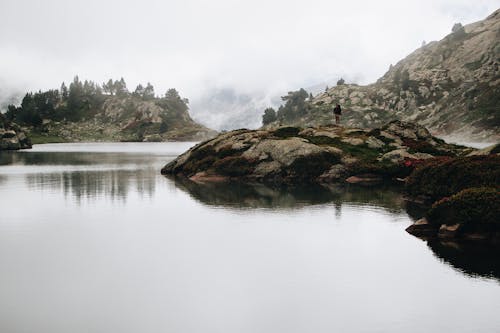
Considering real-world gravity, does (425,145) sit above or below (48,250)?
above

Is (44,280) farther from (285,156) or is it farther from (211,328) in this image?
(285,156)

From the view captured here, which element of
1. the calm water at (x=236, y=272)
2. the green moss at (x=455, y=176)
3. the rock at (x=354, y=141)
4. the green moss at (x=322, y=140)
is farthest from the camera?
the green moss at (x=322, y=140)

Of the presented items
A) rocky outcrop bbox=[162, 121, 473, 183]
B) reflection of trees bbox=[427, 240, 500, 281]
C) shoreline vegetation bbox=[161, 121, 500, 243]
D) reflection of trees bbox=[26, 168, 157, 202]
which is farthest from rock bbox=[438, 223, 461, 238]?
rocky outcrop bbox=[162, 121, 473, 183]

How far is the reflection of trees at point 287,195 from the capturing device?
1913 inches

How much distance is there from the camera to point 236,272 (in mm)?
24828

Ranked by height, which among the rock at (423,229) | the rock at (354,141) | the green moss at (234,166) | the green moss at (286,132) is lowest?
the rock at (423,229)

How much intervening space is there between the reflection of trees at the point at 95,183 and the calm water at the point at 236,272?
11.0m

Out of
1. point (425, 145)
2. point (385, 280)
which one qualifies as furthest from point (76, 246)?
point (425, 145)

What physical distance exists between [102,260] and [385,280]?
620 inches

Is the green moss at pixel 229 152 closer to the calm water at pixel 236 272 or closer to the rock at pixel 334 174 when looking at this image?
the rock at pixel 334 174

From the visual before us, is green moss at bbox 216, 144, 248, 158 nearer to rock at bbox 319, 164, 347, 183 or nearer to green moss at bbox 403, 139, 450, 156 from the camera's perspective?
rock at bbox 319, 164, 347, 183

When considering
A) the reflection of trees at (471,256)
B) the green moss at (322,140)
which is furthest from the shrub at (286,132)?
the reflection of trees at (471,256)

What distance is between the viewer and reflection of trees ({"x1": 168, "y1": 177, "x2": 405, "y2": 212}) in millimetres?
48594

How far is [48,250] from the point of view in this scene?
98.8 ft
